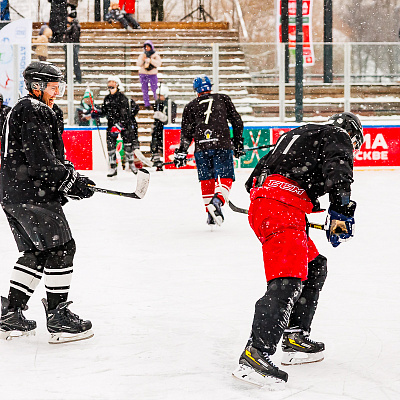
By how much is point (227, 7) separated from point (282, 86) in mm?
13056

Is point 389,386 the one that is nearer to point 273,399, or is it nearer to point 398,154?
point 273,399

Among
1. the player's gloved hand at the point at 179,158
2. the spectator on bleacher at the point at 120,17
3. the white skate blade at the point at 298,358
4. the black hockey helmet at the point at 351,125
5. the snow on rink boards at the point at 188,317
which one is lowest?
the snow on rink boards at the point at 188,317

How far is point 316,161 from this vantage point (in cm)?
344

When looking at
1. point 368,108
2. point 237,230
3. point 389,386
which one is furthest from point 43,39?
point 389,386

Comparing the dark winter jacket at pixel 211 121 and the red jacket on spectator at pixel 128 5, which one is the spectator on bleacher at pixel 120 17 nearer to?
the red jacket on spectator at pixel 128 5

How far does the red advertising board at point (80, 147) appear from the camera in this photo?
45.2 ft

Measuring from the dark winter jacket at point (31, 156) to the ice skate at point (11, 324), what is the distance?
1.79ft

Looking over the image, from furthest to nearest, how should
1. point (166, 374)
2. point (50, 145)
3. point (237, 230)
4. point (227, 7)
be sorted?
point (227, 7) → point (237, 230) → point (50, 145) → point (166, 374)

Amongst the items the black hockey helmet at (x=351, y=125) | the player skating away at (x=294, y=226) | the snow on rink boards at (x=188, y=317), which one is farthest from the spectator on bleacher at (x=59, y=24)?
the black hockey helmet at (x=351, y=125)

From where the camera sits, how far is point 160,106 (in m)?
13.7

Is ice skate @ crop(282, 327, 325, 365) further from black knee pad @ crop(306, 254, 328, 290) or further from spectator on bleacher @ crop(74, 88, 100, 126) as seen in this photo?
spectator on bleacher @ crop(74, 88, 100, 126)

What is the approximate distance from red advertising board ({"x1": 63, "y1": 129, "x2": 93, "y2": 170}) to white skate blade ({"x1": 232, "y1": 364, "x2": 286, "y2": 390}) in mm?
10732

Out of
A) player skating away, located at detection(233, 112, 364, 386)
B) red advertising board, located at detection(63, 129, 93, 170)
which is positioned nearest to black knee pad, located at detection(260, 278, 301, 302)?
player skating away, located at detection(233, 112, 364, 386)

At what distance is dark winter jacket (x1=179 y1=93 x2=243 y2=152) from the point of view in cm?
789
